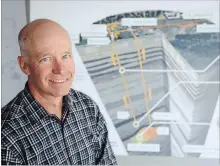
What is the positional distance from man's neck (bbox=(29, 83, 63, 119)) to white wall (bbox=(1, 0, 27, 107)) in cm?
37

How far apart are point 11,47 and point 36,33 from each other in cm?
46

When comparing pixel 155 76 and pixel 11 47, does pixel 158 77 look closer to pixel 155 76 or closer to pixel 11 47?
pixel 155 76

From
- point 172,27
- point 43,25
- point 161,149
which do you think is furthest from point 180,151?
point 43,25

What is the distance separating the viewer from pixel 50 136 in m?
0.90

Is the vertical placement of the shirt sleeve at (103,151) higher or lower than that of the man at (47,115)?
lower

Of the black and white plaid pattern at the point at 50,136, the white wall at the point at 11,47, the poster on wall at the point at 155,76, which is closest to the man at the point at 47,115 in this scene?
the black and white plaid pattern at the point at 50,136

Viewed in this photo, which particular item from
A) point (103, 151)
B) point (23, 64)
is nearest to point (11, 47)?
point (23, 64)

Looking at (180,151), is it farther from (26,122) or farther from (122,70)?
(26,122)

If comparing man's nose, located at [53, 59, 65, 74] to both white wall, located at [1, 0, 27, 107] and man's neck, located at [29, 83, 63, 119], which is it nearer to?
man's neck, located at [29, 83, 63, 119]

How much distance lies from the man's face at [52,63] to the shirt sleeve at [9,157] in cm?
15

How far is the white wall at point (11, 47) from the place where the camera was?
4.22ft

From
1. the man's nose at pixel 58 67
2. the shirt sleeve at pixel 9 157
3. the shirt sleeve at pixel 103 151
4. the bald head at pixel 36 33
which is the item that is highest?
the bald head at pixel 36 33

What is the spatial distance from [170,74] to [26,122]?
76 cm

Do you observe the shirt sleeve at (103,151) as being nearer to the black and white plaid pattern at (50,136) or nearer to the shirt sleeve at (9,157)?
the black and white plaid pattern at (50,136)
